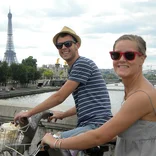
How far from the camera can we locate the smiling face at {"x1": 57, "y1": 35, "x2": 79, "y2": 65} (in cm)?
247

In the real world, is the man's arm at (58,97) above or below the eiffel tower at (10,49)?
below

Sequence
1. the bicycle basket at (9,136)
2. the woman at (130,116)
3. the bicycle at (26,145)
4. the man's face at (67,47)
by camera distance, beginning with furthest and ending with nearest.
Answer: the man's face at (67,47), the bicycle basket at (9,136), the bicycle at (26,145), the woman at (130,116)

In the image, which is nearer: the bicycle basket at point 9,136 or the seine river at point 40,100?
the bicycle basket at point 9,136

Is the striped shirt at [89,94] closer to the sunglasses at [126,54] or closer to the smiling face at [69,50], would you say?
the smiling face at [69,50]

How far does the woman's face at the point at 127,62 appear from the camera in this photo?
1725mm

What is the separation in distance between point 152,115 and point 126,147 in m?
0.23

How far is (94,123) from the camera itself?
7.53ft

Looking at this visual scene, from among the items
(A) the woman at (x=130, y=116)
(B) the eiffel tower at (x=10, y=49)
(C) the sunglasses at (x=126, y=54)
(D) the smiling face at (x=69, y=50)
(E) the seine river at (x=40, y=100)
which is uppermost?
(B) the eiffel tower at (x=10, y=49)

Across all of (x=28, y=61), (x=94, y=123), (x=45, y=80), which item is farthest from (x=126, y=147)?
(x=45, y=80)

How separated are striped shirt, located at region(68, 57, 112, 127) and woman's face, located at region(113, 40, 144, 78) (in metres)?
0.60

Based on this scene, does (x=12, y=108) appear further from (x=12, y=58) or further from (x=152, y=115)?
(x=12, y=58)

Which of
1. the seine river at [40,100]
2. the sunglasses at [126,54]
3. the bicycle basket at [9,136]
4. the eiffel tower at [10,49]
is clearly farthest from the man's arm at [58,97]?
the eiffel tower at [10,49]

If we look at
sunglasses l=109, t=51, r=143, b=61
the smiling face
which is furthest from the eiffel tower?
sunglasses l=109, t=51, r=143, b=61

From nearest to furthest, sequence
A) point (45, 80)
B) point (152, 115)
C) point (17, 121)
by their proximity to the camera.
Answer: point (152, 115) → point (17, 121) → point (45, 80)
